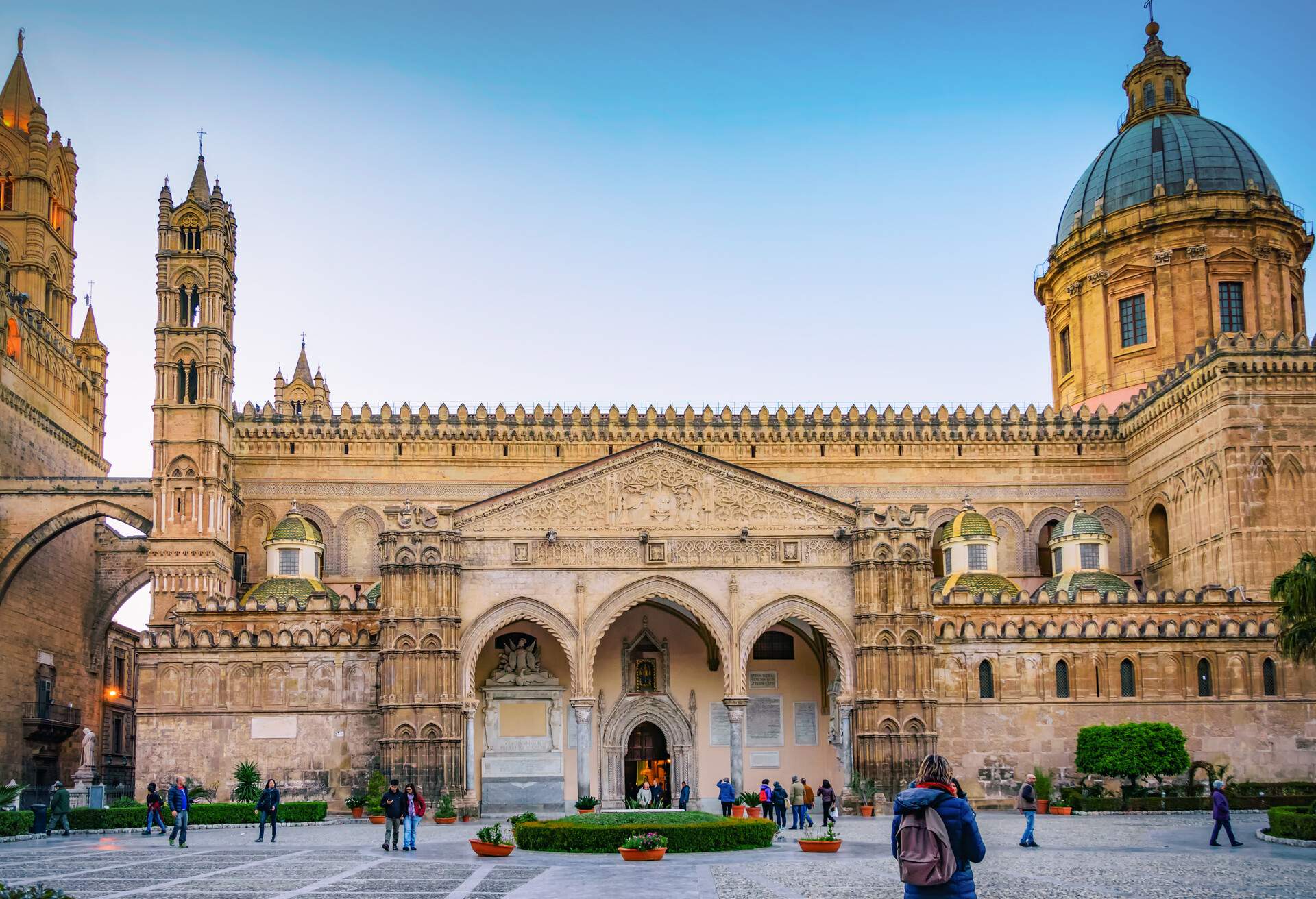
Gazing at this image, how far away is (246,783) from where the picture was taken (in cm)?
4184

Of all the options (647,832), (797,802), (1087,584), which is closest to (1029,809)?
(647,832)

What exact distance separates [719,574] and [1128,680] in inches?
541

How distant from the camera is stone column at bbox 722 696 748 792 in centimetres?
4241

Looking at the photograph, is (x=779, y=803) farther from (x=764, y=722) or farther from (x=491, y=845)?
(x=764, y=722)

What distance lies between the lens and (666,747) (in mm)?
47000

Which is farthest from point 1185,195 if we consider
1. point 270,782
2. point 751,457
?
point 270,782

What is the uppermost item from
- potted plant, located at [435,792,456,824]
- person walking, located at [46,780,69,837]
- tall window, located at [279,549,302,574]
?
tall window, located at [279,549,302,574]

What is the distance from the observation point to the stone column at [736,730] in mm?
42406

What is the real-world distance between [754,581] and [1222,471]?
58.1 feet

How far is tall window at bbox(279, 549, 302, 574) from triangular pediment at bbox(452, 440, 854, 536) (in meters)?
10.7

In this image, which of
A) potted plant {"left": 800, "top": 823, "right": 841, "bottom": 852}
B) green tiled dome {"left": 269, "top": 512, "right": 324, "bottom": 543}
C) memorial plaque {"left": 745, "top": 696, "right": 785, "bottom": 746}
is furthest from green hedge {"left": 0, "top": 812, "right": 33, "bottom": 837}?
memorial plaque {"left": 745, "top": 696, "right": 785, "bottom": 746}

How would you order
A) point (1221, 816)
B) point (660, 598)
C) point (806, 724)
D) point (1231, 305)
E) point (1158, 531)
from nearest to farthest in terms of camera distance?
point (1221, 816), point (660, 598), point (806, 724), point (1158, 531), point (1231, 305)

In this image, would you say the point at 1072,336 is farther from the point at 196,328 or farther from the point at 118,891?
the point at 118,891

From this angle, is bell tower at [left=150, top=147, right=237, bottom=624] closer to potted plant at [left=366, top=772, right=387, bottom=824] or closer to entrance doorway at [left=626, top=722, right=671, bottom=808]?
potted plant at [left=366, top=772, right=387, bottom=824]
